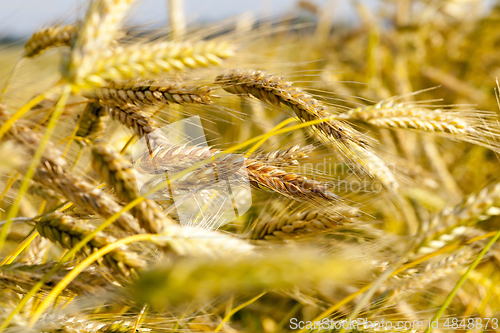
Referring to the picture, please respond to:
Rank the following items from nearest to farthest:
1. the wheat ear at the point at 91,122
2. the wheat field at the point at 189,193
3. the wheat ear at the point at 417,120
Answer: the wheat field at the point at 189,193, the wheat ear at the point at 417,120, the wheat ear at the point at 91,122

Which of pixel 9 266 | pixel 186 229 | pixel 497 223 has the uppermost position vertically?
pixel 186 229

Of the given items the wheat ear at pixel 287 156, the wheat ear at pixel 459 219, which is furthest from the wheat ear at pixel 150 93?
the wheat ear at pixel 459 219

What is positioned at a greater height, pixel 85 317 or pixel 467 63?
pixel 467 63

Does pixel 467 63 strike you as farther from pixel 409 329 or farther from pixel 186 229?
pixel 186 229

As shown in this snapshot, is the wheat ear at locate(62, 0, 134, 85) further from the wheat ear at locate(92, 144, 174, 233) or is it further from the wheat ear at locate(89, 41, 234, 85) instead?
the wheat ear at locate(92, 144, 174, 233)

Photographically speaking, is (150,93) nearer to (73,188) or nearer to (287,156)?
(73,188)

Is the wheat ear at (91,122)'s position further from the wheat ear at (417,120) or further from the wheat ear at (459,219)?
the wheat ear at (459,219)

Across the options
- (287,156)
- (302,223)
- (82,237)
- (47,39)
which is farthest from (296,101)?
(47,39)

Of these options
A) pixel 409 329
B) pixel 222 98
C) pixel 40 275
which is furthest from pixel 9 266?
pixel 409 329
